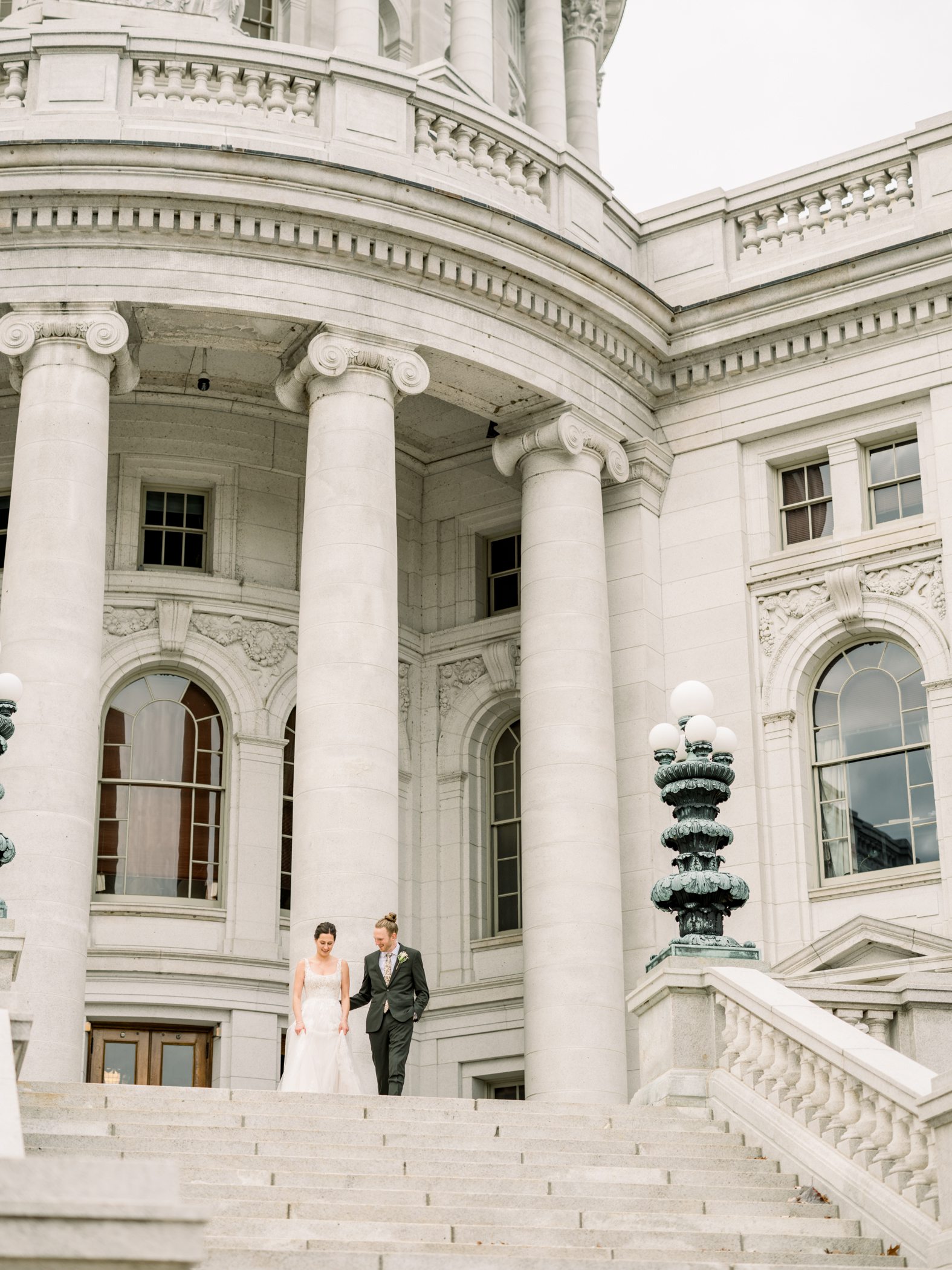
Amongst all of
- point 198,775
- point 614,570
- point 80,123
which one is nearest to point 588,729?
point 614,570

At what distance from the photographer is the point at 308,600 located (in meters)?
22.9

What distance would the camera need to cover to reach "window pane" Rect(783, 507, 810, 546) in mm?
26281

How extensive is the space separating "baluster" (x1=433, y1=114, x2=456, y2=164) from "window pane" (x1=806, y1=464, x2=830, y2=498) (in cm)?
633

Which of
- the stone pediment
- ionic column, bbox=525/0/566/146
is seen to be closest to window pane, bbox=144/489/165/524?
the stone pediment

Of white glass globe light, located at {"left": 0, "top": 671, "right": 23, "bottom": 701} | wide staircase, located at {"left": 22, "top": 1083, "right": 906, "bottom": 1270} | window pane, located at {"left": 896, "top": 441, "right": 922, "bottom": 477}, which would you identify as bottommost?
wide staircase, located at {"left": 22, "top": 1083, "right": 906, "bottom": 1270}

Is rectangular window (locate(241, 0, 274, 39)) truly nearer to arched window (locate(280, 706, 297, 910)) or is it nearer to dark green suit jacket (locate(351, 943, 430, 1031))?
arched window (locate(280, 706, 297, 910))

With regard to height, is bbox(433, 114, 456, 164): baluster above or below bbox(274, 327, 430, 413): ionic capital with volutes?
above

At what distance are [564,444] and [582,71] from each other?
1939 centimetres

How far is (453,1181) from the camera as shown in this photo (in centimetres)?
1244

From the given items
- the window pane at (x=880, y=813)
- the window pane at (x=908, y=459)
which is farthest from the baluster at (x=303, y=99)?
the window pane at (x=880, y=813)

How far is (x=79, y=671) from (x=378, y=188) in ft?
22.4

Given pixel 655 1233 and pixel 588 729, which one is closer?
pixel 655 1233

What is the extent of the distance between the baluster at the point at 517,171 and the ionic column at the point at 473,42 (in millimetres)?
9349

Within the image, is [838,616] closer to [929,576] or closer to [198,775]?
[929,576]
